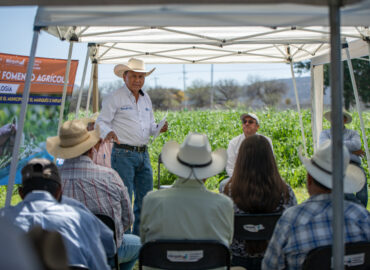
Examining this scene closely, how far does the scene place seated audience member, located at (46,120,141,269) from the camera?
2828 millimetres

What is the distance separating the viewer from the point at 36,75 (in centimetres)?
721

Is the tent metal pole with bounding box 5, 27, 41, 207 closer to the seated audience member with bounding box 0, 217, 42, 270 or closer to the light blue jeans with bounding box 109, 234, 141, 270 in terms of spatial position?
the light blue jeans with bounding box 109, 234, 141, 270

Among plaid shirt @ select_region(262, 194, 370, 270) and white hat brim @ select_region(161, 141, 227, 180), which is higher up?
white hat brim @ select_region(161, 141, 227, 180)

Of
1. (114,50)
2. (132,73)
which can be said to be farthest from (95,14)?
(114,50)

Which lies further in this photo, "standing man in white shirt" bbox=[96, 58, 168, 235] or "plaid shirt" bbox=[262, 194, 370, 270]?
"standing man in white shirt" bbox=[96, 58, 168, 235]

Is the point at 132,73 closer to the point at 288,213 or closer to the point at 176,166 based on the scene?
the point at 176,166

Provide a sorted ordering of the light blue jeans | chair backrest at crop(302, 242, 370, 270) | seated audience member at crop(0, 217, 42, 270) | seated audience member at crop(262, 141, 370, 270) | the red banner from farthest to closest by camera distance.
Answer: the red banner
the light blue jeans
seated audience member at crop(262, 141, 370, 270)
chair backrest at crop(302, 242, 370, 270)
seated audience member at crop(0, 217, 42, 270)

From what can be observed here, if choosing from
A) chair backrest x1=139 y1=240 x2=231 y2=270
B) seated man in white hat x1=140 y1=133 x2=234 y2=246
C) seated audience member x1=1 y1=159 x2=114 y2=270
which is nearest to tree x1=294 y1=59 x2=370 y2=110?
seated man in white hat x1=140 y1=133 x2=234 y2=246

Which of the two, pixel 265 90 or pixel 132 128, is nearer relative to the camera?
pixel 132 128

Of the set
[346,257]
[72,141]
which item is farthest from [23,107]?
[346,257]

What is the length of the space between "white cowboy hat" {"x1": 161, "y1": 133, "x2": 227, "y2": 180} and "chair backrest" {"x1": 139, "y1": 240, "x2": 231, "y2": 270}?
0.48 m

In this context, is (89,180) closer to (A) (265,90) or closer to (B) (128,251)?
(B) (128,251)

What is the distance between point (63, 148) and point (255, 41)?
120 inches

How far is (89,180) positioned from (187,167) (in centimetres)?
71
